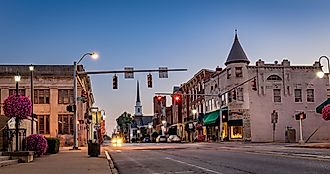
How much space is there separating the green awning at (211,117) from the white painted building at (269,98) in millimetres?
3586

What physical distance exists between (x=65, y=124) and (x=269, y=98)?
84.8 feet

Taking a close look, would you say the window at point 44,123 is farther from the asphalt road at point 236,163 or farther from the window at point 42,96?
the asphalt road at point 236,163

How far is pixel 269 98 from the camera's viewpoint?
6303cm

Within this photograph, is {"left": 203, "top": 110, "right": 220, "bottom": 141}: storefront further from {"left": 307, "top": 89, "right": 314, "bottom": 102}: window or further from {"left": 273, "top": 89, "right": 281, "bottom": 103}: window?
{"left": 307, "top": 89, "right": 314, "bottom": 102}: window

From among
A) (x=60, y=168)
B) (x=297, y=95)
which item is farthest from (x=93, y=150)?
(x=297, y=95)

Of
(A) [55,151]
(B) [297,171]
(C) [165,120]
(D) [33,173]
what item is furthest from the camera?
(C) [165,120]

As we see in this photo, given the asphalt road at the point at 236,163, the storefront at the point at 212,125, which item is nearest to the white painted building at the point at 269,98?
the storefront at the point at 212,125

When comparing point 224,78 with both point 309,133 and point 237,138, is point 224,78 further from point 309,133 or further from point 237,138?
point 309,133

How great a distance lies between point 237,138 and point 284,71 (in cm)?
1056

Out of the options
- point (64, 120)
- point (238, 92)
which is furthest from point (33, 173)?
point (238, 92)

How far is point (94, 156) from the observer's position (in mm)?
27594

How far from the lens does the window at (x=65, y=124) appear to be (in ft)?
197

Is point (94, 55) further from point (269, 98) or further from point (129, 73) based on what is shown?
point (269, 98)

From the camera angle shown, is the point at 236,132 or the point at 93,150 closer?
the point at 93,150
